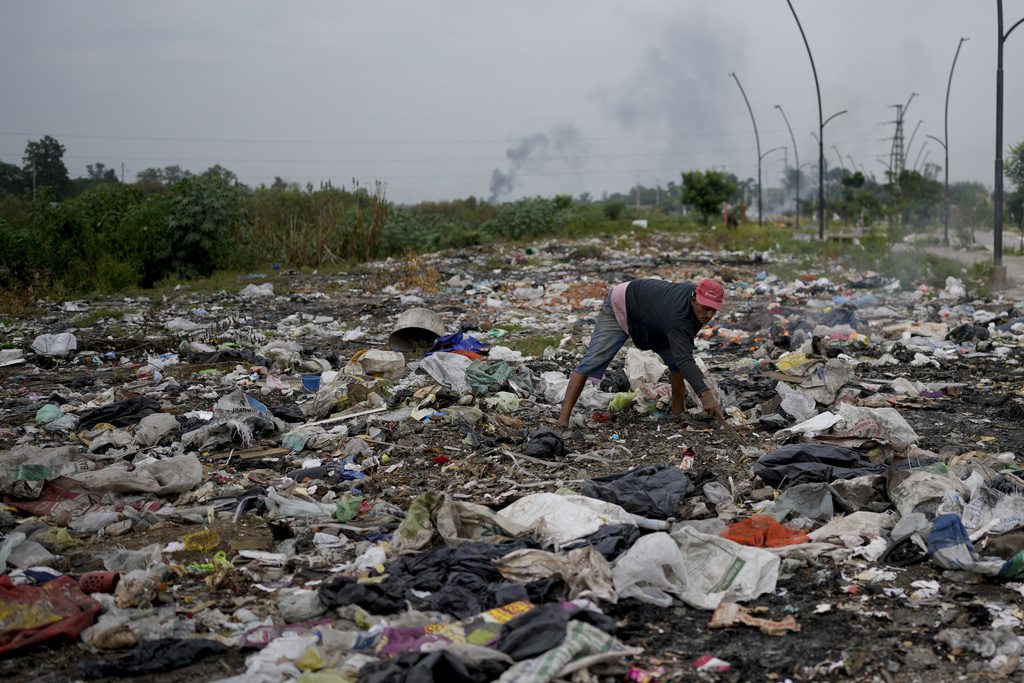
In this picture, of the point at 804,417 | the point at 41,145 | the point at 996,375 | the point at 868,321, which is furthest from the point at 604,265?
the point at 41,145

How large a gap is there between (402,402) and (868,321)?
617 cm

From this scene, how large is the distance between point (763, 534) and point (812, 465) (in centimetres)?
102

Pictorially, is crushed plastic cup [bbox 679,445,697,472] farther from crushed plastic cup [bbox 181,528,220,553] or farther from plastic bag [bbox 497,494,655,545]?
crushed plastic cup [bbox 181,528,220,553]

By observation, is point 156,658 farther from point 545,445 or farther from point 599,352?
point 599,352

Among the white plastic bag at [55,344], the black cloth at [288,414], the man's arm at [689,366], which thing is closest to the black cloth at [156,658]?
the man's arm at [689,366]

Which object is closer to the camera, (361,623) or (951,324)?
(361,623)

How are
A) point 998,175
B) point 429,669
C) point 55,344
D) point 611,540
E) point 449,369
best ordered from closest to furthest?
point 429,669
point 611,540
point 449,369
point 55,344
point 998,175

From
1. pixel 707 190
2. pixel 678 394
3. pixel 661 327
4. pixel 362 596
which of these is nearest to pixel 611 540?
pixel 362 596

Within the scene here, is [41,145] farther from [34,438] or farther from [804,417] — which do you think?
[804,417]

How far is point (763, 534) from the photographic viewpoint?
4.14m

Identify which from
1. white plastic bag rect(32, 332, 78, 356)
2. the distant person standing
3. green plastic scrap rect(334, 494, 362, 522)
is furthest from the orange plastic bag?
white plastic bag rect(32, 332, 78, 356)

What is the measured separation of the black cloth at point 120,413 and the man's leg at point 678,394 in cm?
401

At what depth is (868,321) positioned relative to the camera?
10.8 m

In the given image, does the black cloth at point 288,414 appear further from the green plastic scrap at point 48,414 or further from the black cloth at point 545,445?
the black cloth at point 545,445
